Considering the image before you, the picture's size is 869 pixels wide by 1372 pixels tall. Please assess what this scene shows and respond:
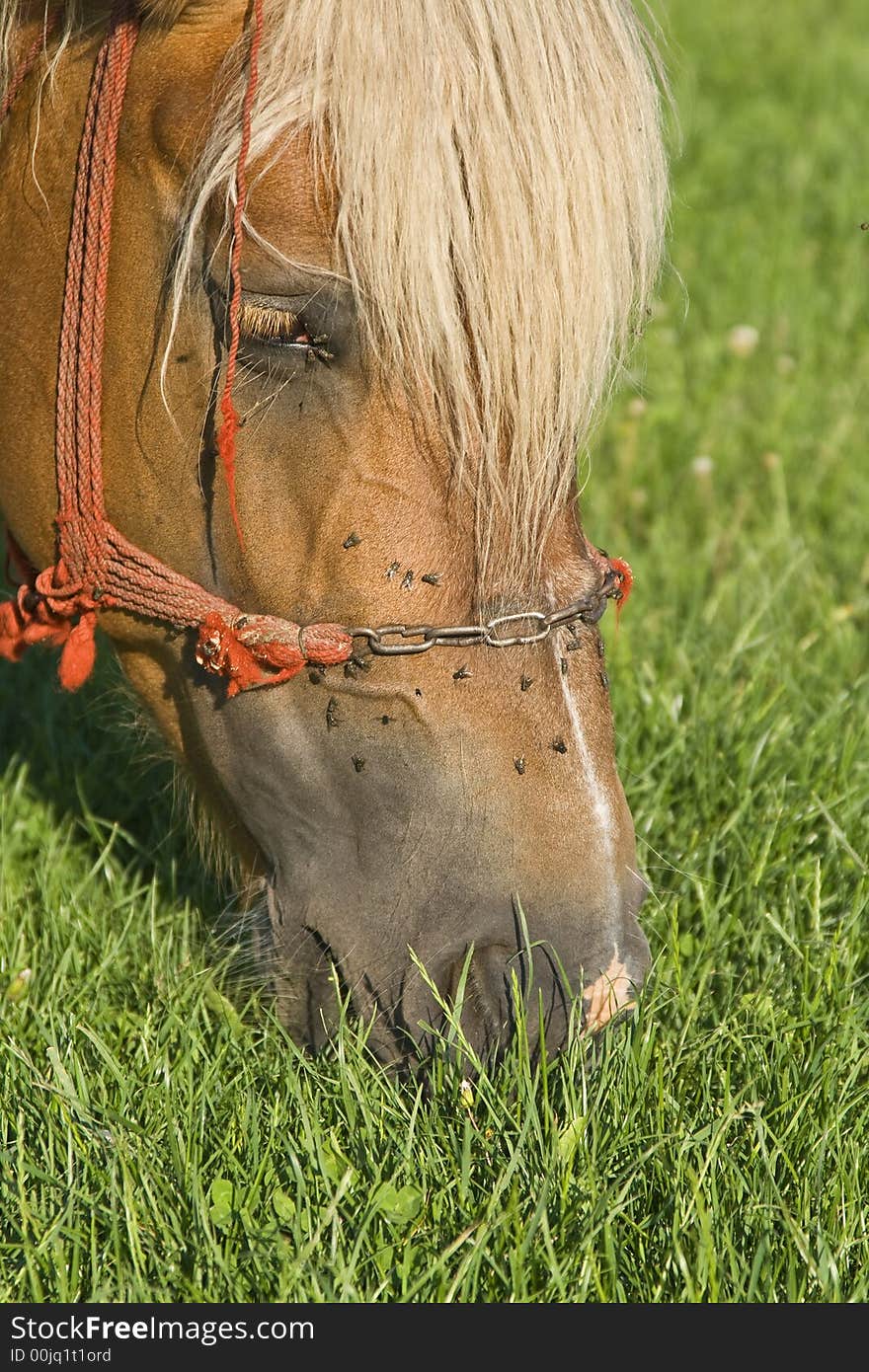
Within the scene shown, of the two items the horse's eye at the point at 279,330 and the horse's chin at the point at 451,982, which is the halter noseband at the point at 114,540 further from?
the horse's chin at the point at 451,982

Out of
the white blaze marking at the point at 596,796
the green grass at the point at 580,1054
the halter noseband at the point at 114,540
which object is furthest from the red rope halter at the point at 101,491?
the green grass at the point at 580,1054

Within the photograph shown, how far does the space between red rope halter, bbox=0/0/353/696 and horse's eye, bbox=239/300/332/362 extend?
2 centimetres

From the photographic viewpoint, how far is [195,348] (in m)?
1.80

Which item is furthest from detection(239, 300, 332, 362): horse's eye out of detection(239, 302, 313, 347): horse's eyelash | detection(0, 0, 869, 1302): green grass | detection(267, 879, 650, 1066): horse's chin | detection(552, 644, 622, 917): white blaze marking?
detection(267, 879, 650, 1066): horse's chin

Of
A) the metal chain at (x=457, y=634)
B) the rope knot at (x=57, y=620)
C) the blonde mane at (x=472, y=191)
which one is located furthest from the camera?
the rope knot at (x=57, y=620)

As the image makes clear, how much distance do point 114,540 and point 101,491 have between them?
0.07 m

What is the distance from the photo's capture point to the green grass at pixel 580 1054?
1793mm

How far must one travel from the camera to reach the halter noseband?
1787 millimetres

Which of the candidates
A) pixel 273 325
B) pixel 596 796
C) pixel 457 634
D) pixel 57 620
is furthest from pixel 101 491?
pixel 596 796

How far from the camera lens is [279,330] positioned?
5.70 feet

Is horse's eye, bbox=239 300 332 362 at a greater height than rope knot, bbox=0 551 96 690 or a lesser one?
greater

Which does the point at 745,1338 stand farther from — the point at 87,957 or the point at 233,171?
the point at 233,171

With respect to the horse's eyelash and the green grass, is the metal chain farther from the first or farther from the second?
the green grass

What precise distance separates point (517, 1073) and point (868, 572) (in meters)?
2.21
